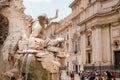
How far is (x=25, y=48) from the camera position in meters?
5.68

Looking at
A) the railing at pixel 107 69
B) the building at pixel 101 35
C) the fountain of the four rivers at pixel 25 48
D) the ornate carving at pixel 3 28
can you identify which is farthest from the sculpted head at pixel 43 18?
the building at pixel 101 35

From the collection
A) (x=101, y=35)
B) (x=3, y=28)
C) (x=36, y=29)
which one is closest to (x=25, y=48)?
(x=36, y=29)

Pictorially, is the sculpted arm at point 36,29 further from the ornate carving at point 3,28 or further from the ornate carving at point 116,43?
the ornate carving at point 116,43

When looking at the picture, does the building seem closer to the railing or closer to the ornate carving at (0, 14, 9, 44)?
the railing

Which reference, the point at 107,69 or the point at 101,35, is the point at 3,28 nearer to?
the point at 107,69

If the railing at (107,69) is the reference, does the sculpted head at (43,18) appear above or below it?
above

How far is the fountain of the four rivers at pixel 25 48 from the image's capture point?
5219mm

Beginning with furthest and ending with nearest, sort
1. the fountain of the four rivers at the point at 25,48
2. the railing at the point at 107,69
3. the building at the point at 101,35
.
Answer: the building at the point at 101,35 < the railing at the point at 107,69 < the fountain of the four rivers at the point at 25,48

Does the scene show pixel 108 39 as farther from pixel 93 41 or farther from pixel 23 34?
pixel 23 34

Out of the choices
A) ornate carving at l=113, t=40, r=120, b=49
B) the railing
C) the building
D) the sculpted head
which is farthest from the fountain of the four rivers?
ornate carving at l=113, t=40, r=120, b=49

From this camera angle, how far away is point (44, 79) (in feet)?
16.8

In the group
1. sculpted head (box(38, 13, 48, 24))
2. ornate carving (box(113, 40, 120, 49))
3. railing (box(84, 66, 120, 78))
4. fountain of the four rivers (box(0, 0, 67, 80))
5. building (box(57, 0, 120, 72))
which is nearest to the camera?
fountain of the four rivers (box(0, 0, 67, 80))

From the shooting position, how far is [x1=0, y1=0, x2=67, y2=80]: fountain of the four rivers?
5219 millimetres

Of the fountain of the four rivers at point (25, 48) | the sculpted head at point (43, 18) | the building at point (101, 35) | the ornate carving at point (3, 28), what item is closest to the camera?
the fountain of the four rivers at point (25, 48)
